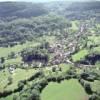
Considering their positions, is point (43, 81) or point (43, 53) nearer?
point (43, 81)

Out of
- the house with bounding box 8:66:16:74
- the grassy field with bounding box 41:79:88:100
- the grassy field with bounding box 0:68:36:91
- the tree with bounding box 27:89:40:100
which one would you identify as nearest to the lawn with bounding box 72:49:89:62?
the grassy field with bounding box 0:68:36:91

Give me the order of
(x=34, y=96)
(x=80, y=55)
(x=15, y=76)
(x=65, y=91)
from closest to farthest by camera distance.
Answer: (x=34, y=96)
(x=65, y=91)
(x=15, y=76)
(x=80, y=55)

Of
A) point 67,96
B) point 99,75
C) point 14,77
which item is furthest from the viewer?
point 14,77

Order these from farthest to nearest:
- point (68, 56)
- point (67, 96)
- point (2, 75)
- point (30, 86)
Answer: point (68, 56), point (2, 75), point (30, 86), point (67, 96)

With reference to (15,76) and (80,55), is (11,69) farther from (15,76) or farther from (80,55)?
(80,55)

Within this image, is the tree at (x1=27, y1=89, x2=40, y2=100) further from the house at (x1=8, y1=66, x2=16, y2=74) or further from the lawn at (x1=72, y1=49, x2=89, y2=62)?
the lawn at (x1=72, y1=49, x2=89, y2=62)

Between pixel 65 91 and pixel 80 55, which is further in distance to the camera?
pixel 80 55

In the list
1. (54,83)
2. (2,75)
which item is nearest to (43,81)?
(54,83)

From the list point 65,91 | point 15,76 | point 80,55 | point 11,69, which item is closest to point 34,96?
point 65,91

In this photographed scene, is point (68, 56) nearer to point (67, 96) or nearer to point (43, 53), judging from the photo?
point (43, 53)
